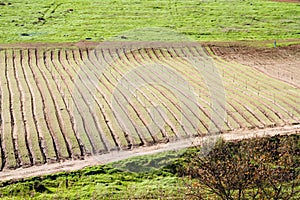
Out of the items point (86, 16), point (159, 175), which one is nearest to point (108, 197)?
point (159, 175)

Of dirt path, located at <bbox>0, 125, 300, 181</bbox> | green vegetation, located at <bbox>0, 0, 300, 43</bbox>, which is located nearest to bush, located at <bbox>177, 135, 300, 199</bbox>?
dirt path, located at <bbox>0, 125, 300, 181</bbox>

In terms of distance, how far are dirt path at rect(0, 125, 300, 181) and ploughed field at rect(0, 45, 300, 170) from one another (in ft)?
1.68

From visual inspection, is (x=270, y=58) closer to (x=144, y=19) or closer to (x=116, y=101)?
(x=144, y=19)

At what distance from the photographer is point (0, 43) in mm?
43094

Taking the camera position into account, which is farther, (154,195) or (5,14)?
(5,14)

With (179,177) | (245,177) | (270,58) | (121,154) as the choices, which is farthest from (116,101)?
(270,58)

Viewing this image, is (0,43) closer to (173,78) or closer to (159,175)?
(173,78)

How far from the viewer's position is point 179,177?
70.8 ft

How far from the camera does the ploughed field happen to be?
2511 centimetres

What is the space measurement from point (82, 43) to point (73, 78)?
10003 mm

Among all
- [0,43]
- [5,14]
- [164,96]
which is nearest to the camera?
[164,96]

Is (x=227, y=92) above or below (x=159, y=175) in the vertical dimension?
above

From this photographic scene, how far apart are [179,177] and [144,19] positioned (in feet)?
108

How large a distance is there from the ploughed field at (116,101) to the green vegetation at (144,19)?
7189 mm
